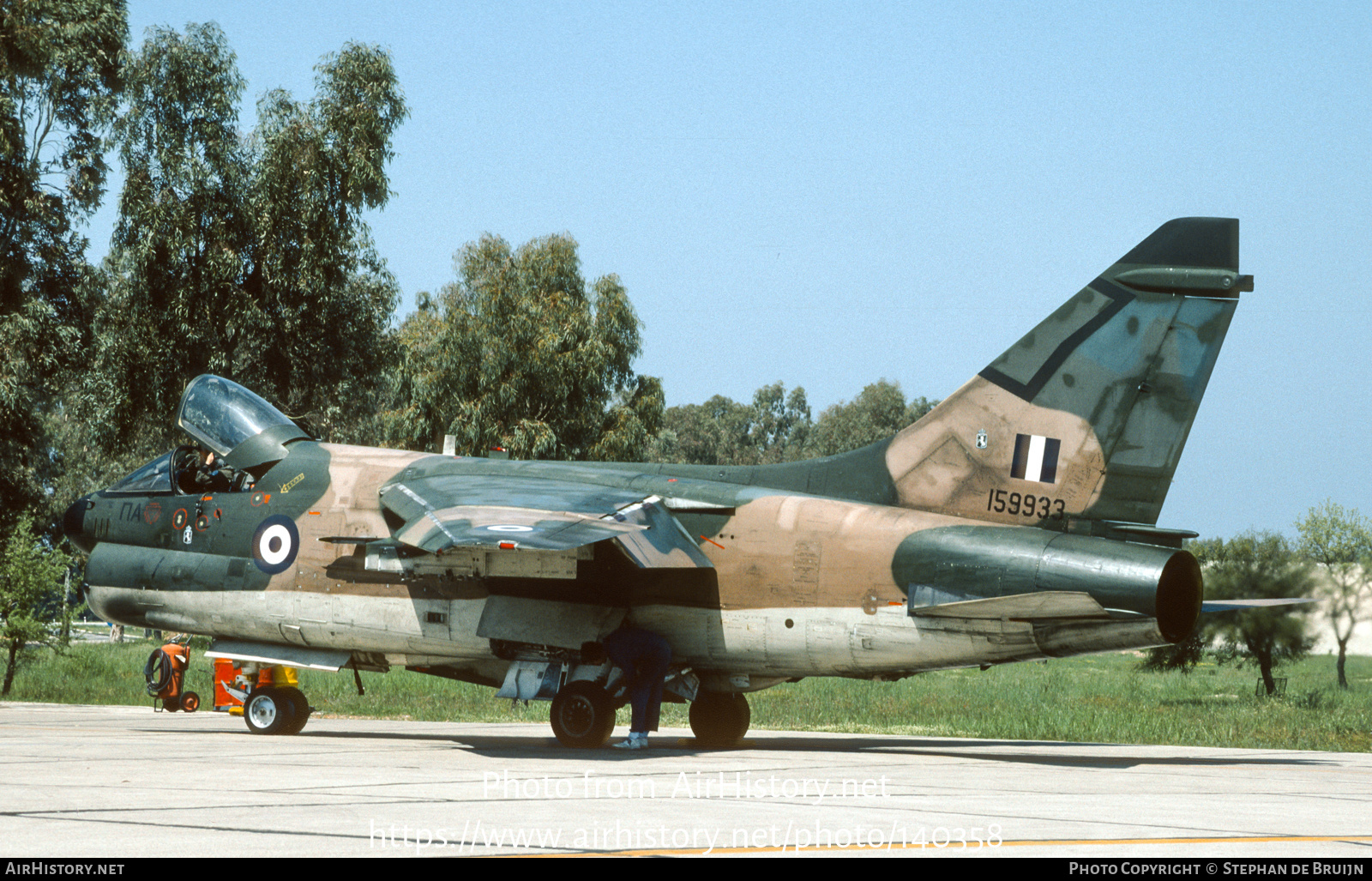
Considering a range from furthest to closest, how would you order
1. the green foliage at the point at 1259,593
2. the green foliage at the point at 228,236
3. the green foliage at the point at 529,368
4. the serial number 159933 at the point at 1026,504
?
the green foliage at the point at 529,368, the green foliage at the point at 228,236, the green foliage at the point at 1259,593, the serial number 159933 at the point at 1026,504

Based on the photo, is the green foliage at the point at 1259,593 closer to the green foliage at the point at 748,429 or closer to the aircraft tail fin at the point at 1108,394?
the aircraft tail fin at the point at 1108,394

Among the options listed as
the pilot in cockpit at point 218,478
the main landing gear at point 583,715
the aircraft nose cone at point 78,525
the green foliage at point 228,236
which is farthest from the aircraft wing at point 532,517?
the green foliage at point 228,236

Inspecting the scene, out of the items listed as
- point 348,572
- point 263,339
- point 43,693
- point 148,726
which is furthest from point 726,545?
point 263,339

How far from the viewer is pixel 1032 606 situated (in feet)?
43.2

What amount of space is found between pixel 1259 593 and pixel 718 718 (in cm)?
1401

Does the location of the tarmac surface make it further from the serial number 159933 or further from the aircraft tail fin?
the aircraft tail fin

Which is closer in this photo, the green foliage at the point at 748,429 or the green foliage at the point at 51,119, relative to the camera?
the green foliage at the point at 51,119

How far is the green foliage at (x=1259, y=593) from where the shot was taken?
25578 millimetres

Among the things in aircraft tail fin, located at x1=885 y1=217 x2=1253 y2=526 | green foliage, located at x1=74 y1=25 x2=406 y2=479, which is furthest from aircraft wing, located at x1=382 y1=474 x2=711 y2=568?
green foliage, located at x1=74 y1=25 x2=406 y2=479

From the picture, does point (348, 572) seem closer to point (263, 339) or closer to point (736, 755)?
point (736, 755)

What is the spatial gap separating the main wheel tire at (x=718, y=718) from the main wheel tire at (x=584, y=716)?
61.6 inches

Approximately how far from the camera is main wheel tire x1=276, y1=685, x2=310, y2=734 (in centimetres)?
1711

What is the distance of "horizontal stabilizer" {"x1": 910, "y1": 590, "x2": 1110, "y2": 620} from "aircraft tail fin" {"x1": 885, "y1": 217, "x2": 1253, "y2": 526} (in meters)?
1.32

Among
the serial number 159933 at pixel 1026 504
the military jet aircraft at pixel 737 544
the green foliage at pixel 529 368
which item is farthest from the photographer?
Answer: the green foliage at pixel 529 368
